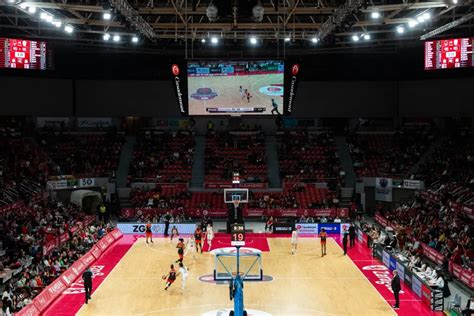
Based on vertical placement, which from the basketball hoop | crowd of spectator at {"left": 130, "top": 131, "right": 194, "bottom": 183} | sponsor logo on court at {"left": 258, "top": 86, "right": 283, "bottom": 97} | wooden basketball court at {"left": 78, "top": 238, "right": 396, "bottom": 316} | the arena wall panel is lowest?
wooden basketball court at {"left": 78, "top": 238, "right": 396, "bottom": 316}

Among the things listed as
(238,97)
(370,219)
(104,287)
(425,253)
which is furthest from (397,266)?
(370,219)

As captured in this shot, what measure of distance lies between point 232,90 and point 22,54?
471 inches

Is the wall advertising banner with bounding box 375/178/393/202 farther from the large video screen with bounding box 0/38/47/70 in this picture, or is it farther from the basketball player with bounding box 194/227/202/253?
the large video screen with bounding box 0/38/47/70

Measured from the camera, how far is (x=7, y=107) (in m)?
46.2

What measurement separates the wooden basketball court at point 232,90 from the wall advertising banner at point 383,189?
22823mm

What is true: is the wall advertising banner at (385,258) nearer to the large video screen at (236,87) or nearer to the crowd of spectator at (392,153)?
the large video screen at (236,87)

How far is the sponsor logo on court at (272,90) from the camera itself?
23.1 metres

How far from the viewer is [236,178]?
3394 centimetres

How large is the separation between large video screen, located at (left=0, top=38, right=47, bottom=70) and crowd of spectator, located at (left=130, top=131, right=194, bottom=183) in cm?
1757

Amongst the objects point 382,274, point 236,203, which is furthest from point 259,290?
point 236,203

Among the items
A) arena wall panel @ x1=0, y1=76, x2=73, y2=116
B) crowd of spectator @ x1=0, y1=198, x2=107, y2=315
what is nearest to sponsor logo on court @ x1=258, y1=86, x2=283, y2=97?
crowd of spectator @ x1=0, y1=198, x2=107, y2=315

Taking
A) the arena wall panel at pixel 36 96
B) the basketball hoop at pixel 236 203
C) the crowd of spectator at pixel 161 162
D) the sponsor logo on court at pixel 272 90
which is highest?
the arena wall panel at pixel 36 96

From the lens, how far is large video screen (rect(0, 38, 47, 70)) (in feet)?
92.1

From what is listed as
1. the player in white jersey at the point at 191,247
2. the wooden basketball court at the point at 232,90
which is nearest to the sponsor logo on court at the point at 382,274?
the wooden basketball court at the point at 232,90
